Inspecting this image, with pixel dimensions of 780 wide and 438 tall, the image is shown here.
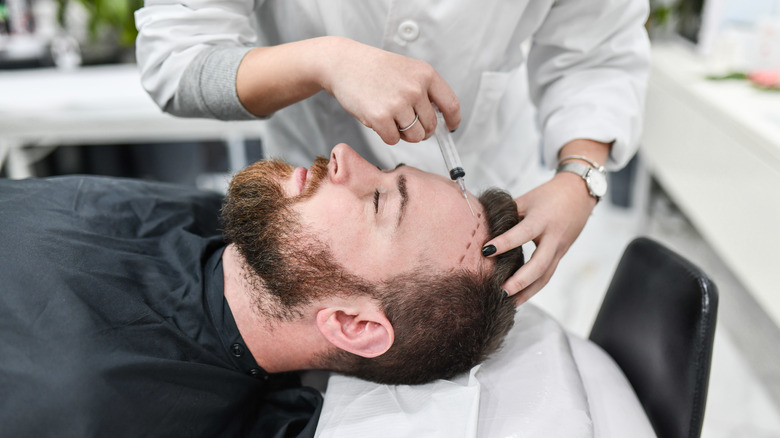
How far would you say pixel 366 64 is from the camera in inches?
35.3

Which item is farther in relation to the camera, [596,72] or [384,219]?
[596,72]

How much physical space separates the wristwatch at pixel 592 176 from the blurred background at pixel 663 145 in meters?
0.59

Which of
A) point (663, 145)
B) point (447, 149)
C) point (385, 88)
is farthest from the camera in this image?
point (663, 145)

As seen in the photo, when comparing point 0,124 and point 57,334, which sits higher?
point 57,334

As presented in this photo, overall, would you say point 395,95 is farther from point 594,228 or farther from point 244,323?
point 594,228

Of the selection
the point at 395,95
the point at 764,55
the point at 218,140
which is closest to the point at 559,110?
the point at 395,95

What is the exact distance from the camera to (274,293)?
108 cm

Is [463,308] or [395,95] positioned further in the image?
[463,308]

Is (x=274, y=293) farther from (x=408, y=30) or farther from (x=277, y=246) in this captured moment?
(x=408, y=30)

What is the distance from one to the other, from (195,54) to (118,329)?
1.62ft

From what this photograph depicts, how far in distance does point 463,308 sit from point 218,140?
297 centimetres

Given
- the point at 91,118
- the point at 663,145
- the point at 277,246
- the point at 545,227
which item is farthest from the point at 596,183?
the point at 91,118

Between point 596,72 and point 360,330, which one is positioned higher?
point 596,72

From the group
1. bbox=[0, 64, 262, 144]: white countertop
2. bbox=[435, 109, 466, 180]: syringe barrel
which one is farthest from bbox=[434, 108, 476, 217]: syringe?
bbox=[0, 64, 262, 144]: white countertop
